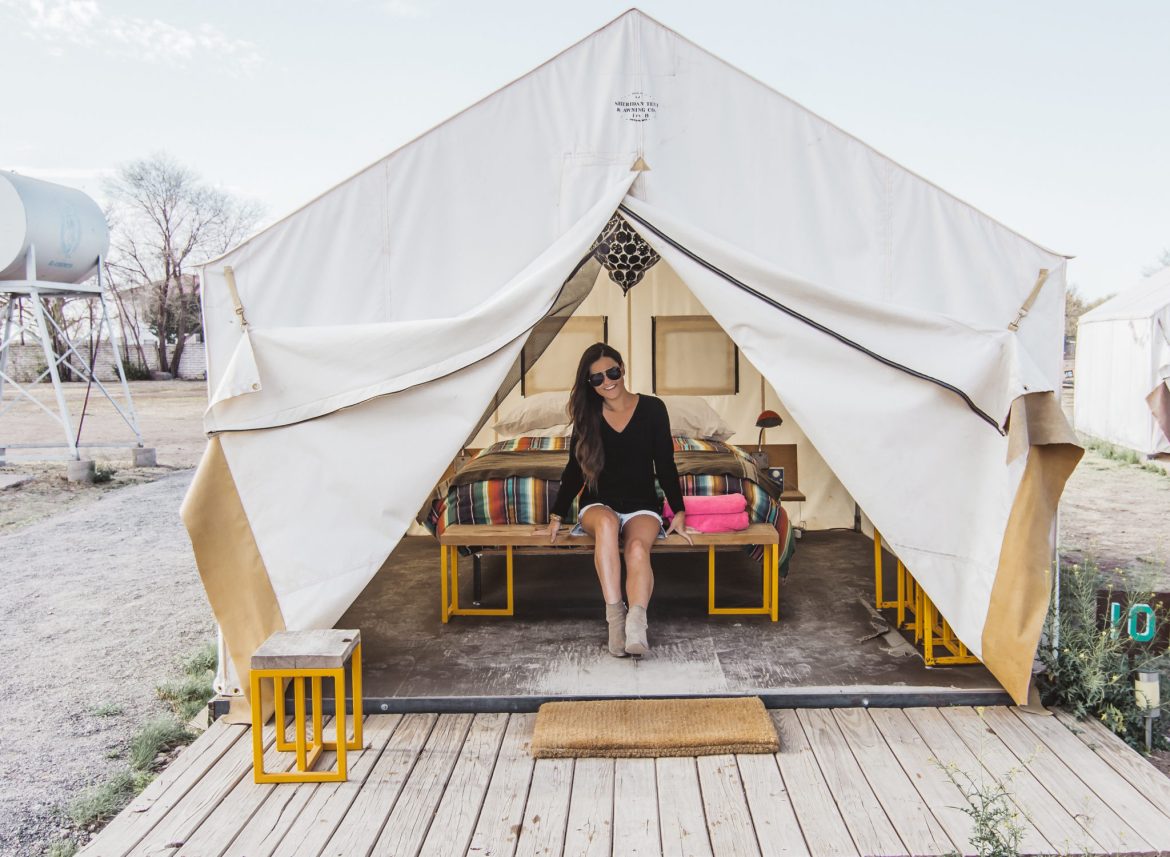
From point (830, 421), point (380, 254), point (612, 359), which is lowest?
point (830, 421)

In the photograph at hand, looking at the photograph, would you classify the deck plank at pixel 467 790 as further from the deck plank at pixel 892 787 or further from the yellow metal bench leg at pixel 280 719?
the deck plank at pixel 892 787

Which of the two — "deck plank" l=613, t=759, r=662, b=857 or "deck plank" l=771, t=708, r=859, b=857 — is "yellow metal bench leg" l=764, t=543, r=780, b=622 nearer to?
"deck plank" l=771, t=708, r=859, b=857

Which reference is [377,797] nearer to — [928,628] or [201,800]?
[201,800]

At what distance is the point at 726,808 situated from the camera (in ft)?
7.82

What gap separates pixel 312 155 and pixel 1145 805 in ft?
31.1

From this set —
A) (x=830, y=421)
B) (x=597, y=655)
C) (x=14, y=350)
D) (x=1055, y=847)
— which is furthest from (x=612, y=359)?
(x=14, y=350)

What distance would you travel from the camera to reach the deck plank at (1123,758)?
8.02 feet

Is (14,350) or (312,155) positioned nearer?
(312,155)

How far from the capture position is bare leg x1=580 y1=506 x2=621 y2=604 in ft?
11.5

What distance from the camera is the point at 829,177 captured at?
322 centimetres

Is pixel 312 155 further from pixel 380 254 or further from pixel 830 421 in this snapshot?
pixel 830 421

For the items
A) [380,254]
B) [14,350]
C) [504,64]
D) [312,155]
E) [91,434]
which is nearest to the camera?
[380,254]

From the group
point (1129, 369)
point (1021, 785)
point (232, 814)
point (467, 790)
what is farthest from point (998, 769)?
point (1129, 369)

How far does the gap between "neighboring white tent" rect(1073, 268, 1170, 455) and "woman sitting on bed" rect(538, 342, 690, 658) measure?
332 inches
